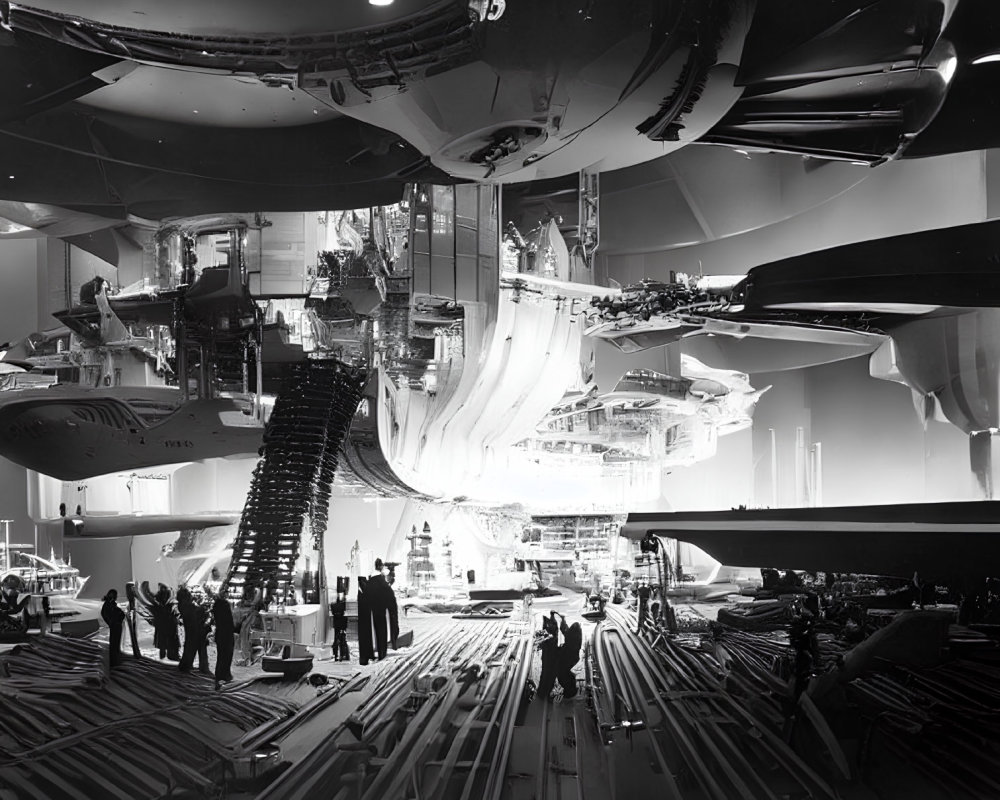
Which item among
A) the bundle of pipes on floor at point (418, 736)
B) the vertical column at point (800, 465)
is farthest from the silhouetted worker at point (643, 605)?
the vertical column at point (800, 465)

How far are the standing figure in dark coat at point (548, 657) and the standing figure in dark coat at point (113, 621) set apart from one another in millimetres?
1872

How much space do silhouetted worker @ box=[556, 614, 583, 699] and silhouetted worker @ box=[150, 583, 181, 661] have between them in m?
1.80

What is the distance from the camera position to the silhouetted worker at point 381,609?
14.8ft

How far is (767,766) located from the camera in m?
3.21

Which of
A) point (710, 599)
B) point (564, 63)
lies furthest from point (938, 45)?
point (710, 599)

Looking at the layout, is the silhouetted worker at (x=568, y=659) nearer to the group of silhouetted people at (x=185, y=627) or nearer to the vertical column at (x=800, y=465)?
the vertical column at (x=800, y=465)

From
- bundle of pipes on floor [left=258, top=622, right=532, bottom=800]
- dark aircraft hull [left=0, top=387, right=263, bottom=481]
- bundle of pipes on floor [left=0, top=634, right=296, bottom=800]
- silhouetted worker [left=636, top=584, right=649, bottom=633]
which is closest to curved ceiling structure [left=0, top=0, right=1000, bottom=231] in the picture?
dark aircraft hull [left=0, top=387, right=263, bottom=481]

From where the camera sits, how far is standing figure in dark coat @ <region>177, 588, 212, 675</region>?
3732mm

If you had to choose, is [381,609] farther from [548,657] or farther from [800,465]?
[800,465]

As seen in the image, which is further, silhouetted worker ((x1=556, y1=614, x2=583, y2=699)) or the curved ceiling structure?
silhouetted worker ((x1=556, y1=614, x2=583, y2=699))

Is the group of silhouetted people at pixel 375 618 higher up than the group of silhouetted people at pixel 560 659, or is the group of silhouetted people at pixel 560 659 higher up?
the group of silhouetted people at pixel 375 618

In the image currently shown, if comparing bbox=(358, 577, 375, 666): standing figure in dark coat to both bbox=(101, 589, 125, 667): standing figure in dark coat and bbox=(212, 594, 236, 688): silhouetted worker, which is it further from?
bbox=(101, 589, 125, 667): standing figure in dark coat

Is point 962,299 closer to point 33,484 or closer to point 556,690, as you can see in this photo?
point 556,690

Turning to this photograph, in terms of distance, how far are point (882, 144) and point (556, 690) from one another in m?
2.85
